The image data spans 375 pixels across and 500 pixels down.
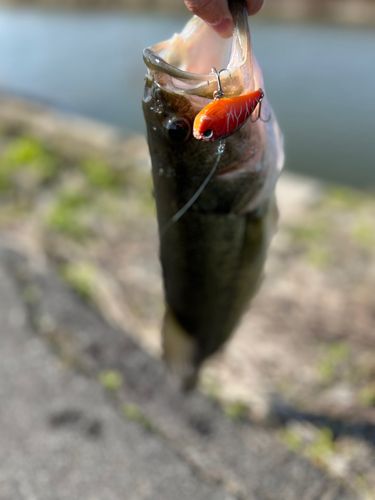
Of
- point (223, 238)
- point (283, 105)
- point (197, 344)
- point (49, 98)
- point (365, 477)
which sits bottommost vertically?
point (49, 98)

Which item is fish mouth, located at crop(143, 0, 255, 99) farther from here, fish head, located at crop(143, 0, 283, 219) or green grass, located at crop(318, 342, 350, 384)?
green grass, located at crop(318, 342, 350, 384)

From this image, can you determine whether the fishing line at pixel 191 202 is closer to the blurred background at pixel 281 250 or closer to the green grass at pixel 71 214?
the blurred background at pixel 281 250

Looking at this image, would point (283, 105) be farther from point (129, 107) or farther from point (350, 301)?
point (350, 301)

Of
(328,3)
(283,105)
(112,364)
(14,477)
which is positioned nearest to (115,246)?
(112,364)

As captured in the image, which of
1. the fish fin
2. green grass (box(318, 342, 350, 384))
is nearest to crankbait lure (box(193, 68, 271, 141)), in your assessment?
the fish fin

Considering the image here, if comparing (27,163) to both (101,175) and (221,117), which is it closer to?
(101,175)

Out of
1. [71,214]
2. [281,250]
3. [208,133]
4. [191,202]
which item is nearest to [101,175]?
[71,214]

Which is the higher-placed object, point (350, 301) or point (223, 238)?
point (223, 238)
